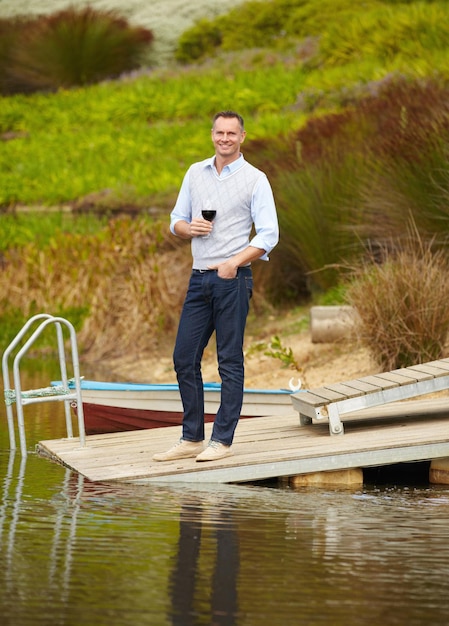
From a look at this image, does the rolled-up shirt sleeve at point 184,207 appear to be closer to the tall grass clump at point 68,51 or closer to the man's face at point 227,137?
the man's face at point 227,137

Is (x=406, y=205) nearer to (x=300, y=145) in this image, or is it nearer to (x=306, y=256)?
(x=306, y=256)

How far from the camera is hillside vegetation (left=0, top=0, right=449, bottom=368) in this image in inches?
522

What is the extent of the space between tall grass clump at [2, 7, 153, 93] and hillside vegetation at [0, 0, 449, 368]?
77cm

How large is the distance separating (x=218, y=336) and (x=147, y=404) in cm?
225

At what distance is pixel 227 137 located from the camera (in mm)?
7504

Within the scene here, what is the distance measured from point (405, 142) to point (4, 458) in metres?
5.65

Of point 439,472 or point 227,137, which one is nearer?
point 227,137

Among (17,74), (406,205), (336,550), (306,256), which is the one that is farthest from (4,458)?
(17,74)

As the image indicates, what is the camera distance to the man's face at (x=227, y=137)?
749 cm

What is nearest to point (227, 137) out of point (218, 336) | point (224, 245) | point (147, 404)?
point (224, 245)

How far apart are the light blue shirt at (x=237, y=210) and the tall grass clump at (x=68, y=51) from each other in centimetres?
2698

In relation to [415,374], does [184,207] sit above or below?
above

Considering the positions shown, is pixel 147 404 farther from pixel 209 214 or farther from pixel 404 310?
pixel 209 214

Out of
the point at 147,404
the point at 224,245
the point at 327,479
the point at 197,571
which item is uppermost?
the point at 224,245
